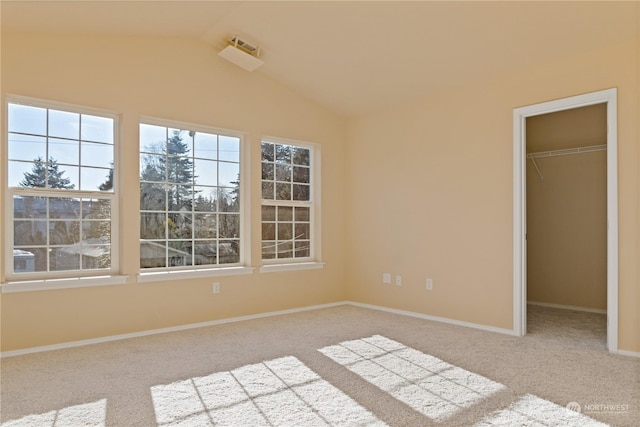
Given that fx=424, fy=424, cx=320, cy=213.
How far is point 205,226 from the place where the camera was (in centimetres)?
462

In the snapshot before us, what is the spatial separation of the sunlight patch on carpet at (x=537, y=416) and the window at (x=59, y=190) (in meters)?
3.44

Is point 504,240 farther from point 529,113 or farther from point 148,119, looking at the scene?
point 148,119

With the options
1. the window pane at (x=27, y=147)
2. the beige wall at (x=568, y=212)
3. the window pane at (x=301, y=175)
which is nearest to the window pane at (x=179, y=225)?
the window pane at (x=27, y=147)

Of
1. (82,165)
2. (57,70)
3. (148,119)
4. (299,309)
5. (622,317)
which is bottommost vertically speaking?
(299,309)

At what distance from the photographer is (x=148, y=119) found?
13.8ft

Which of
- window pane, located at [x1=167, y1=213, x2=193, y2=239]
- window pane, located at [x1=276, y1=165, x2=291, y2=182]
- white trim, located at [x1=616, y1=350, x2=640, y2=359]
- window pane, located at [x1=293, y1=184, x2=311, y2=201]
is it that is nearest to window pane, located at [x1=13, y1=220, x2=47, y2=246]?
window pane, located at [x1=167, y1=213, x2=193, y2=239]

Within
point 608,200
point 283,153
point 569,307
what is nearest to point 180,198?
point 283,153

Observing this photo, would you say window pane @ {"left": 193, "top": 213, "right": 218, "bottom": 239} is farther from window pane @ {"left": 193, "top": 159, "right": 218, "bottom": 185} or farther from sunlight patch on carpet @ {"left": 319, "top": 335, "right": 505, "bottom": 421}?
sunlight patch on carpet @ {"left": 319, "top": 335, "right": 505, "bottom": 421}

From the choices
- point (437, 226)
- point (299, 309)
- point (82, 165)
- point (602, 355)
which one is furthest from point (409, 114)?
Answer: point (82, 165)

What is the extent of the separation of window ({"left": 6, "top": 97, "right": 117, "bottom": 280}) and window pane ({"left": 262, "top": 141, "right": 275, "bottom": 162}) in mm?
1662

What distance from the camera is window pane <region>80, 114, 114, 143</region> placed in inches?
153

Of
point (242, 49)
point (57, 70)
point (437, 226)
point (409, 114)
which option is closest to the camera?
point (57, 70)

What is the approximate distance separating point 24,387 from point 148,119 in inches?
99.6

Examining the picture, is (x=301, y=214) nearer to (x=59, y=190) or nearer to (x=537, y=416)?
(x=59, y=190)
